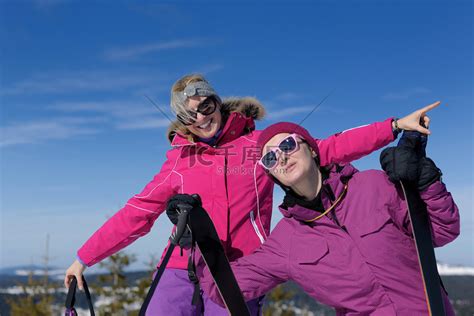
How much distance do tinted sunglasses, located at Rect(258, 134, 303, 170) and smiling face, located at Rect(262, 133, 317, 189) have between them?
0.02 m

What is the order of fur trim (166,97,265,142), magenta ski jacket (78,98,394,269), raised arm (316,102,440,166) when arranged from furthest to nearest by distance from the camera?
fur trim (166,97,265,142)
magenta ski jacket (78,98,394,269)
raised arm (316,102,440,166)

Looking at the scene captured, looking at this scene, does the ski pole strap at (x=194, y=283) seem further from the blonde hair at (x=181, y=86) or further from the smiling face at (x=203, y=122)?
the blonde hair at (x=181, y=86)

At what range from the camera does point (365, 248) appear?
2.61 meters

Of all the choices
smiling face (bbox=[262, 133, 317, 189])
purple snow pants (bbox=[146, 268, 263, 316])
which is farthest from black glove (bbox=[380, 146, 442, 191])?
purple snow pants (bbox=[146, 268, 263, 316])

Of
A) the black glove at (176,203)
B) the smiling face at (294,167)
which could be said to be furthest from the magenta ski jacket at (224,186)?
the black glove at (176,203)

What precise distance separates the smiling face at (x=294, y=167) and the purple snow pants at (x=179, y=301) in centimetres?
115

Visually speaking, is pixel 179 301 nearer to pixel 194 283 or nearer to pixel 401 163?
pixel 194 283

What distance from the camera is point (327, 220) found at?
8.94 feet

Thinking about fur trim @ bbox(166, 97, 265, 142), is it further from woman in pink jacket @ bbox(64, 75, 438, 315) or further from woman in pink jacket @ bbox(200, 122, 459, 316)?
woman in pink jacket @ bbox(200, 122, 459, 316)

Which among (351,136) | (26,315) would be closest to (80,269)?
(351,136)

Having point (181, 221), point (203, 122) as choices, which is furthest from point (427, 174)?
point (203, 122)

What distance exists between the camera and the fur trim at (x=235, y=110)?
4.02 metres

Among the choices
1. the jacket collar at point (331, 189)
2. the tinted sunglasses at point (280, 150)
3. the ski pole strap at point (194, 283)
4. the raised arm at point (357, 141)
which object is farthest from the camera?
the ski pole strap at point (194, 283)

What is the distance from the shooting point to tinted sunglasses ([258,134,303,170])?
2867mm
